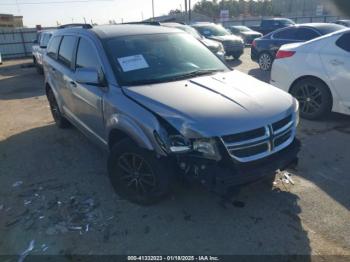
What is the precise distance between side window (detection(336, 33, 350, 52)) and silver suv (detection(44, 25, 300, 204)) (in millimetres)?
2647

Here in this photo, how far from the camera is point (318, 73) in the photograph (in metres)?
6.09

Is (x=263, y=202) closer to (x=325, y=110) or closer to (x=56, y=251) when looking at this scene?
(x=56, y=251)

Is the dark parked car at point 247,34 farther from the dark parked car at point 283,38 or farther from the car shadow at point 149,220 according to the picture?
the car shadow at point 149,220

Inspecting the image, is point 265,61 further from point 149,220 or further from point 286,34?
point 149,220

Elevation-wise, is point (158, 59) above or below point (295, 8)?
above

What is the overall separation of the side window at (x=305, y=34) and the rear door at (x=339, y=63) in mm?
5011

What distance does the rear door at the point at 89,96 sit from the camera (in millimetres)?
4133

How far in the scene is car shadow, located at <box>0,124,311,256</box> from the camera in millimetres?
3143

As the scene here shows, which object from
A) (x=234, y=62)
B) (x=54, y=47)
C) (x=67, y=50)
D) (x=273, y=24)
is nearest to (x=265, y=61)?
(x=234, y=62)

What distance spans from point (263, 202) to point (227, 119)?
121 centimetres

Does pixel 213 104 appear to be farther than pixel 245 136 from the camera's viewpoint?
Yes

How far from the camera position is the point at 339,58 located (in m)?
5.83

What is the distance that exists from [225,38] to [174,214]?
43.3 ft

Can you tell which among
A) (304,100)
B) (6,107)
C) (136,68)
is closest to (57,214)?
(136,68)
